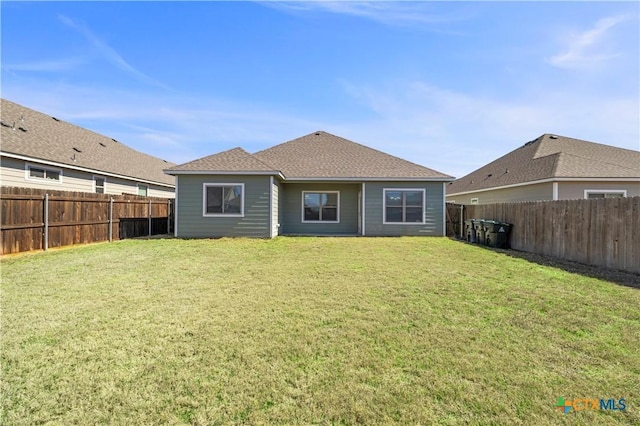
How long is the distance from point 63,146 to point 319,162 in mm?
12155

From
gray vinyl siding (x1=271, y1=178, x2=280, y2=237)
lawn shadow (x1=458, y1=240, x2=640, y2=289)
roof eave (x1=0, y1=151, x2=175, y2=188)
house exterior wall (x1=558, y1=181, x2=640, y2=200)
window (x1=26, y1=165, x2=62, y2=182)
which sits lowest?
lawn shadow (x1=458, y1=240, x2=640, y2=289)

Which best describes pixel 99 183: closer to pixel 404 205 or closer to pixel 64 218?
pixel 64 218

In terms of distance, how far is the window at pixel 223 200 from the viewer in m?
12.6

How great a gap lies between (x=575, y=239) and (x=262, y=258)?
890 cm

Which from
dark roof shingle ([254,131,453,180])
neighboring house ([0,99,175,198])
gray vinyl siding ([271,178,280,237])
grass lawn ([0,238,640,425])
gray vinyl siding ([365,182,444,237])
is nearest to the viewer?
grass lawn ([0,238,640,425])

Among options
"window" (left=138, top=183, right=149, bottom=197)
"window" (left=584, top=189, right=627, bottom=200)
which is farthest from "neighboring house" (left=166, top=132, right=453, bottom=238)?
"window" (left=138, top=183, right=149, bottom=197)

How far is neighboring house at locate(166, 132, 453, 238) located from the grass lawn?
655 centimetres

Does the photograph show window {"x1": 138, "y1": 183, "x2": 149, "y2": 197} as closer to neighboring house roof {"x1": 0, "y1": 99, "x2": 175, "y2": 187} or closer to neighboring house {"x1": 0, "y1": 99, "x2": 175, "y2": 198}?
neighboring house {"x1": 0, "y1": 99, "x2": 175, "y2": 198}

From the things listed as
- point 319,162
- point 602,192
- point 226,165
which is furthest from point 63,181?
point 602,192

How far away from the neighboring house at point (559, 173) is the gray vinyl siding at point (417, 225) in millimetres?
4476

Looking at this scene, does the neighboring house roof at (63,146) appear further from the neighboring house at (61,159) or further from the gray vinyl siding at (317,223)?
the gray vinyl siding at (317,223)

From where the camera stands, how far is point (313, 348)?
10.1 feet

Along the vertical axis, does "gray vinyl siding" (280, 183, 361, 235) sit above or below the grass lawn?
above

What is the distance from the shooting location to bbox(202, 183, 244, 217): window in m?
12.6
